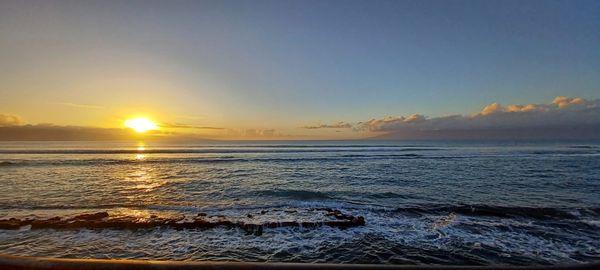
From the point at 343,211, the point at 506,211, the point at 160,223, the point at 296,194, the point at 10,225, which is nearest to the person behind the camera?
the point at 10,225

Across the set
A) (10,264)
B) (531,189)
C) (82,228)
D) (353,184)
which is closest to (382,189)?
(353,184)

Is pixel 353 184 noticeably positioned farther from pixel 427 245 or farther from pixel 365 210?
pixel 427 245

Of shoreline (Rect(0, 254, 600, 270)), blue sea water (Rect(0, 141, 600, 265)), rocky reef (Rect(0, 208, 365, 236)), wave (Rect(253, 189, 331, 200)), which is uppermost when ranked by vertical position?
shoreline (Rect(0, 254, 600, 270))

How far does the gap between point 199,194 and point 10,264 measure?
1560 centimetres

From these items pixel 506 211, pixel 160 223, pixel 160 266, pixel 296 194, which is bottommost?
pixel 296 194

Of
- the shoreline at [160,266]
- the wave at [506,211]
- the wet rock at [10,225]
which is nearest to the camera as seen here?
the shoreline at [160,266]

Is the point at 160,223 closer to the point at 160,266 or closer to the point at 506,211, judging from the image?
the point at 160,266

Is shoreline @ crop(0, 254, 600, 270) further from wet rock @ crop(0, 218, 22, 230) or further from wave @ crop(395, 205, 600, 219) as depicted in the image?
wave @ crop(395, 205, 600, 219)

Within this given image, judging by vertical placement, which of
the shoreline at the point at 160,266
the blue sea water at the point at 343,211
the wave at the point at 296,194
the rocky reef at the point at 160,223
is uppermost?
the shoreline at the point at 160,266

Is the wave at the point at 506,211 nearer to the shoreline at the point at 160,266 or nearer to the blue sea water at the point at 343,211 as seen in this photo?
the blue sea water at the point at 343,211

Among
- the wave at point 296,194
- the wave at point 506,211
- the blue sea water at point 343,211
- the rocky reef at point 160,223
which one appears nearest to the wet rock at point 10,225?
the rocky reef at point 160,223

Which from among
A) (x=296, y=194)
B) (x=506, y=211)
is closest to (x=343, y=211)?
(x=296, y=194)

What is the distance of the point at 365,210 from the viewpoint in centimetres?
1378

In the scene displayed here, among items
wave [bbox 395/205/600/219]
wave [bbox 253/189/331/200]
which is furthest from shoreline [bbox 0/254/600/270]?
wave [bbox 253/189/331/200]
